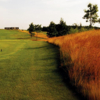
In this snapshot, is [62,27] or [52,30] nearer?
[62,27]

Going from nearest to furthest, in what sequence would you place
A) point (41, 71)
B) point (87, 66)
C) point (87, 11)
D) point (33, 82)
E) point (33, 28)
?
point (33, 82) < point (87, 66) < point (41, 71) < point (87, 11) < point (33, 28)

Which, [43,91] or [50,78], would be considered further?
[50,78]

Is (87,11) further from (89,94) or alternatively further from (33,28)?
(89,94)

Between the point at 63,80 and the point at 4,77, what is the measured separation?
180 cm

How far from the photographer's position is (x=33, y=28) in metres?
50.8

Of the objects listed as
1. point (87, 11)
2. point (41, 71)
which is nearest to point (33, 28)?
point (87, 11)

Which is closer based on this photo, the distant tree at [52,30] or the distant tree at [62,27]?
the distant tree at [62,27]

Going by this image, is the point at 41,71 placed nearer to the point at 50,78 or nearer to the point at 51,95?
the point at 50,78

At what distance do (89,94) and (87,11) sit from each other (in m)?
47.2

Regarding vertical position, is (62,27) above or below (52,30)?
above

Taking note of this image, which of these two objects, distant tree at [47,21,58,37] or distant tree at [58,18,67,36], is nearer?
distant tree at [58,18,67,36]

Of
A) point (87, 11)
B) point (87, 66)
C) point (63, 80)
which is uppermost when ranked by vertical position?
point (87, 11)

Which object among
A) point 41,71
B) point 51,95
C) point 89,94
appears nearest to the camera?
point 89,94

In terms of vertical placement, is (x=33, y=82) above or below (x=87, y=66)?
below
